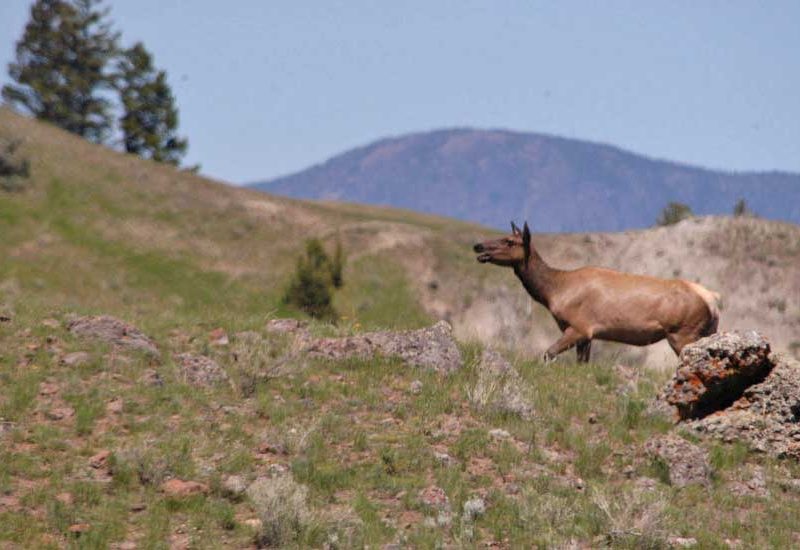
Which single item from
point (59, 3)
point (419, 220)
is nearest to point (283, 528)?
point (59, 3)

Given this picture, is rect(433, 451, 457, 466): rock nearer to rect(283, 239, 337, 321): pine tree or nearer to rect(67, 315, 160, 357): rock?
rect(67, 315, 160, 357): rock

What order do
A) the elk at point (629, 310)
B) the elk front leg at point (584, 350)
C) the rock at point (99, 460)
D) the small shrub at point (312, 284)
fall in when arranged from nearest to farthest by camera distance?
the rock at point (99, 460)
the elk front leg at point (584, 350)
the elk at point (629, 310)
the small shrub at point (312, 284)

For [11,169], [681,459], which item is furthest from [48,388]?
[11,169]

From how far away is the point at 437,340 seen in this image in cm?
1463

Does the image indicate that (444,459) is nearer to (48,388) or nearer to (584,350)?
(48,388)

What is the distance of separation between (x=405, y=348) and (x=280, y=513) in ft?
16.7

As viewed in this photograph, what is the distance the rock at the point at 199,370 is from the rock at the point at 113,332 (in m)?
0.39

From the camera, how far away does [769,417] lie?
12578mm

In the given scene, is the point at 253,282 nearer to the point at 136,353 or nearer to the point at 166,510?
the point at 136,353

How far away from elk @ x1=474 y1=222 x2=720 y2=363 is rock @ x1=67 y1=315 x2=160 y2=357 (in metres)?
6.26

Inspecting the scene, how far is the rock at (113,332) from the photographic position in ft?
45.2

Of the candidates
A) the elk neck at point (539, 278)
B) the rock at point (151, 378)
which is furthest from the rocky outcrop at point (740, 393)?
the elk neck at point (539, 278)

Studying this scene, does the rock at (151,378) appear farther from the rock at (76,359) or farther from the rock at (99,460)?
the rock at (99,460)

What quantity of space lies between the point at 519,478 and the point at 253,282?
42.9 m
